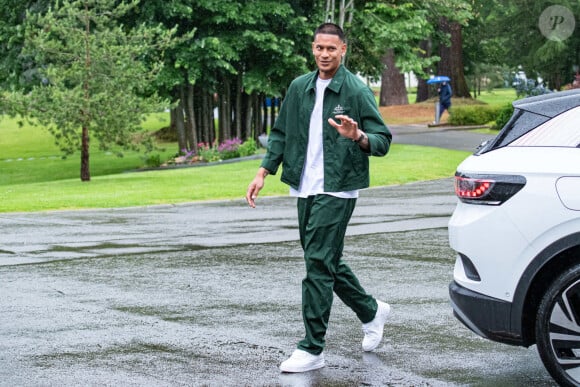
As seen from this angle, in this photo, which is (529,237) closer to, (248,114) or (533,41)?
(248,114)

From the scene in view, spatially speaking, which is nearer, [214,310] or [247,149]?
[214,310]

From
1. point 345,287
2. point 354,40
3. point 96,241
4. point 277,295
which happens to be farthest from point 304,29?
point 345,287

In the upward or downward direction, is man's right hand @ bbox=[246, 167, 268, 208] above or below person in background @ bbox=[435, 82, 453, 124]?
above

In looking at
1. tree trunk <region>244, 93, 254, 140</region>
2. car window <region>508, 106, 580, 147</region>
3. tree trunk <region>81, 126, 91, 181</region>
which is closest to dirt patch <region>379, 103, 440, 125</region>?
tree trunk <region>244, 93, 254, 140</region>

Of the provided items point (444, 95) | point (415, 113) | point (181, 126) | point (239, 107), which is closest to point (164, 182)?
point (181, 126)

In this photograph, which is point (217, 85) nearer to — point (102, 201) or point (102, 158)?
point (102, 158)

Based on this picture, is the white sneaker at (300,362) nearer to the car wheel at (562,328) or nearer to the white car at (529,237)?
the white car at (529,237)

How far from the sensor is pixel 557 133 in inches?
258

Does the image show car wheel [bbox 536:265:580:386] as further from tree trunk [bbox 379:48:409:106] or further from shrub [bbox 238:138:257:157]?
tree trunk [bbox 379:48:409:106]

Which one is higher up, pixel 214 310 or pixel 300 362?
pixel 300 362

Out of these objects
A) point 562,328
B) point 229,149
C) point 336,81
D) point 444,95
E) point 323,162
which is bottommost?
point 229,149

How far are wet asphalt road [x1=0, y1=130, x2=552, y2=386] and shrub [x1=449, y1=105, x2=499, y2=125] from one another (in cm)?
2629

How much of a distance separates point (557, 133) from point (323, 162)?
142 cm

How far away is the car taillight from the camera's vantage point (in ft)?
20.9
